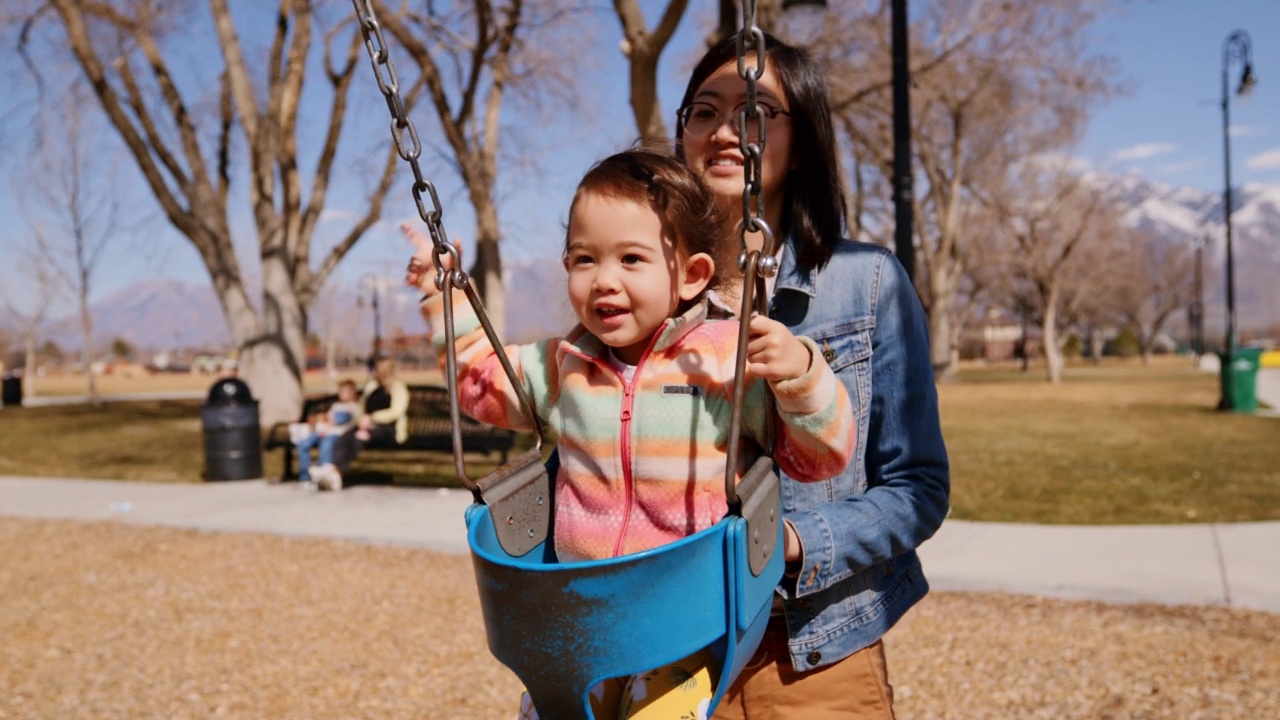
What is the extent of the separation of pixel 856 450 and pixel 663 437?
387 millimetres

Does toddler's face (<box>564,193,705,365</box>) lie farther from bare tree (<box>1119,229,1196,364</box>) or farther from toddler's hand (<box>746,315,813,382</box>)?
bare tree (<box>1119,229,1196,364</box>)

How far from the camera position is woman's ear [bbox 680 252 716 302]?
161cm

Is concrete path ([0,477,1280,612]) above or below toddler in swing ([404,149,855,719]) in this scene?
below

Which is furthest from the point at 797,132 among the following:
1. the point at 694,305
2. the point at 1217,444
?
the point at 1217,444

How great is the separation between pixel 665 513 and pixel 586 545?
0.14m

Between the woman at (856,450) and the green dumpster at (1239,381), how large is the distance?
1840cm

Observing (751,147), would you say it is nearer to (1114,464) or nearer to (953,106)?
(1114,464)

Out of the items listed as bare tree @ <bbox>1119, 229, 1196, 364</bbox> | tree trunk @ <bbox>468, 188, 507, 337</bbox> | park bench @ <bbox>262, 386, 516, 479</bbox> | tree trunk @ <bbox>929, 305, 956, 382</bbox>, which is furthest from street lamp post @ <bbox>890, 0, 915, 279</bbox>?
bare tree @ <bbox>1119, 229, 1196, 364</bbox>

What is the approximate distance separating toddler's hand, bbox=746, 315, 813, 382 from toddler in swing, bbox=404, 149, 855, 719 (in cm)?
3

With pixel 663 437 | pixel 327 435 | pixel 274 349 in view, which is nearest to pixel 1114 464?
pixel 327 435

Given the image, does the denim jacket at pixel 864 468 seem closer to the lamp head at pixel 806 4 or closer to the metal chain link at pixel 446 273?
the metal chain link at pixel 446 273

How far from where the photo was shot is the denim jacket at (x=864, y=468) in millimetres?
1624

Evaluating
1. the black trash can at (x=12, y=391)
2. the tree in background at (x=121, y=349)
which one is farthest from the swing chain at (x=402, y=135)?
the tree in background at (x=121, y=349)

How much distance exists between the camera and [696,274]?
1631mm
